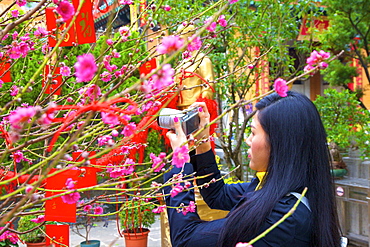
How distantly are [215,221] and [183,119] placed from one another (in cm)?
34

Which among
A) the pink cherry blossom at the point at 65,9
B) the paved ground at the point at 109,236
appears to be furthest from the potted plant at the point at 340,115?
the pink cherry blossom at the point at 65,9

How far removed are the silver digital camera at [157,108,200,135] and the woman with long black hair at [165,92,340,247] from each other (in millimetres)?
35

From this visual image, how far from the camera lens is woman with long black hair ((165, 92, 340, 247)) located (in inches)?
44.1

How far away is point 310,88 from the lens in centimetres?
1341

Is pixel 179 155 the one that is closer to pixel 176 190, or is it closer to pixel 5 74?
pixel 176 190

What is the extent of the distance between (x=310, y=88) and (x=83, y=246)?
11.0 meters

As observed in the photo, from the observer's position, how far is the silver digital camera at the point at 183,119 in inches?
51.8

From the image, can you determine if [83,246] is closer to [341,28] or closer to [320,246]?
[320,246]

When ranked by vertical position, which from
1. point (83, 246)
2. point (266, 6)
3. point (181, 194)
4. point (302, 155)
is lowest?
point (83, 246)

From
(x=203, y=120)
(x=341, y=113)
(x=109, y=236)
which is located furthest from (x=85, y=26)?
(x=109, y=236)

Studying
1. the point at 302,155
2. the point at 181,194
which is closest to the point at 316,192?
the point at 302,155

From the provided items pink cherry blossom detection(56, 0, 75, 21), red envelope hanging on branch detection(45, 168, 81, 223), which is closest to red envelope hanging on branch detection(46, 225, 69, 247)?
red envelope hanging on branch detection(45, 168, 81, 223)

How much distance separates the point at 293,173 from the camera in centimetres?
117

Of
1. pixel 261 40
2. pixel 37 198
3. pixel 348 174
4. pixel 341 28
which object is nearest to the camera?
pixel 37 198
